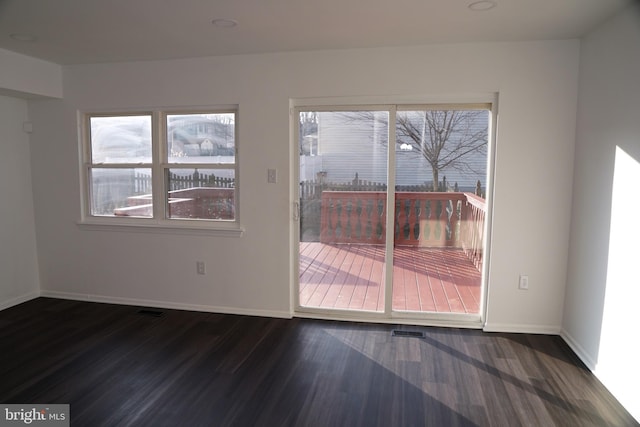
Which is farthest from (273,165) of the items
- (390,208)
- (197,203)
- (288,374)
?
(288,374)

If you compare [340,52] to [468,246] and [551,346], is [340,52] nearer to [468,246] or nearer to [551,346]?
[468,246]

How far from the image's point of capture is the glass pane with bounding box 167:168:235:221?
4105 mm

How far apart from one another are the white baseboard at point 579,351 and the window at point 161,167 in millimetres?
3044

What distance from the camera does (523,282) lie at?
3.57 m

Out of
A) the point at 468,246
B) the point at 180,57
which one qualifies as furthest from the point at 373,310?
the point at 180,57

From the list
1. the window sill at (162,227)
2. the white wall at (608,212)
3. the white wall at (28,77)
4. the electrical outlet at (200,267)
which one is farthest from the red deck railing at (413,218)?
the white wall at (28,77)

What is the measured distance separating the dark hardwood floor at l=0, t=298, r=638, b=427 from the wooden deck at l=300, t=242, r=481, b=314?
0.81 feet

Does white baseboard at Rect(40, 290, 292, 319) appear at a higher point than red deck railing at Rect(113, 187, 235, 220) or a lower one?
lower

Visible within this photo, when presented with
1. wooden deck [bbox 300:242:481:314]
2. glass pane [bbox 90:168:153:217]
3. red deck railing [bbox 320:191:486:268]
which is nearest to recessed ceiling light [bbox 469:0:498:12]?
red deck railing [bbox 320:191:486:268]

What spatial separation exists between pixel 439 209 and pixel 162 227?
105 inches

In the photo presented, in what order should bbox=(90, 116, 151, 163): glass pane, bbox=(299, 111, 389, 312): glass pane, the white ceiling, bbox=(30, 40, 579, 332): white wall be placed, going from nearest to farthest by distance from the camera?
1. the white ceiling
2. bbox=(30, 40, 579, 332): white wall
3. bbox=(299, 111, 389, 312): glass pane
4. bbox=(90, 116, 151, 163): glass pane

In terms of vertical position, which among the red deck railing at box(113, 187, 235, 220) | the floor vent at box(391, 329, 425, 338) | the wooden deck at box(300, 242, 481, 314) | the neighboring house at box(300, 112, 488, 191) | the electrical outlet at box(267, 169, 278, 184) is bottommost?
the floor vent at box(391, 329, 425, 338)

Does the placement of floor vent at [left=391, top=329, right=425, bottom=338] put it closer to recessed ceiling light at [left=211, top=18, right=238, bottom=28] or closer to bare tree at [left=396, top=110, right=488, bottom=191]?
bare tree at [left=396, top=110, right=488, bottom=191]

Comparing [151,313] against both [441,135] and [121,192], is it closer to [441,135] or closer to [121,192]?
[121,192]
